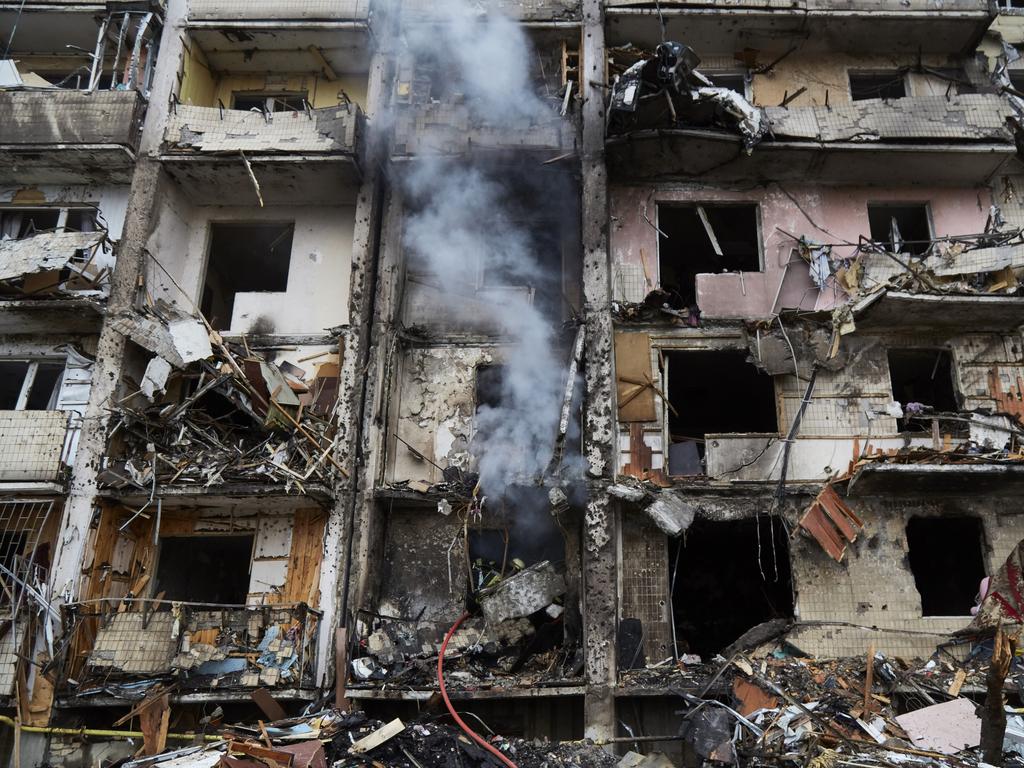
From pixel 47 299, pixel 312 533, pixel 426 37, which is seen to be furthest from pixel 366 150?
pixel 312 533

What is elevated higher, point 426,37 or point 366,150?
point 426,37

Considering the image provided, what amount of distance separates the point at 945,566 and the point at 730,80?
10.3 meters

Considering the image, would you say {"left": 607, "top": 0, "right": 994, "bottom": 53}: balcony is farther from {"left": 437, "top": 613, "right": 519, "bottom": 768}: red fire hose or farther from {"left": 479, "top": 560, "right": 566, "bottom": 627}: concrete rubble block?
{"left": 437, "top": 613, "right": 519, "bottom": 768}: red fire hose

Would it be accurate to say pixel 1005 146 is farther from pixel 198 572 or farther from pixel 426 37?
pixel 198 572

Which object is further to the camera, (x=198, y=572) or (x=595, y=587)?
(x=198, y=572)

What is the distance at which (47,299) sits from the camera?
13.5 metres

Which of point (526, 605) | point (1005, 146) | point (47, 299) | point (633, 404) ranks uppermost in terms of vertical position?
point (1005, 146)

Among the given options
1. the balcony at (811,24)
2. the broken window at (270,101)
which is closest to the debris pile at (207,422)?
the broken window at (270,101)

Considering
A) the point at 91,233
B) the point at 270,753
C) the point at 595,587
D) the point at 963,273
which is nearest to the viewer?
the point at 270,753

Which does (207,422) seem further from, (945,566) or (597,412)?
(945,566)

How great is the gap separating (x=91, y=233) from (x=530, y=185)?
8.19 meters

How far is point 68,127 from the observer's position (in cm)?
1438

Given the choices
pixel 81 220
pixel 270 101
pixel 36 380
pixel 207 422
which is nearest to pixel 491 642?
pixel 207 422

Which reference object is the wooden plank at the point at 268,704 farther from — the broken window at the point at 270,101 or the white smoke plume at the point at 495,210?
the broken window at the point at 270,101
